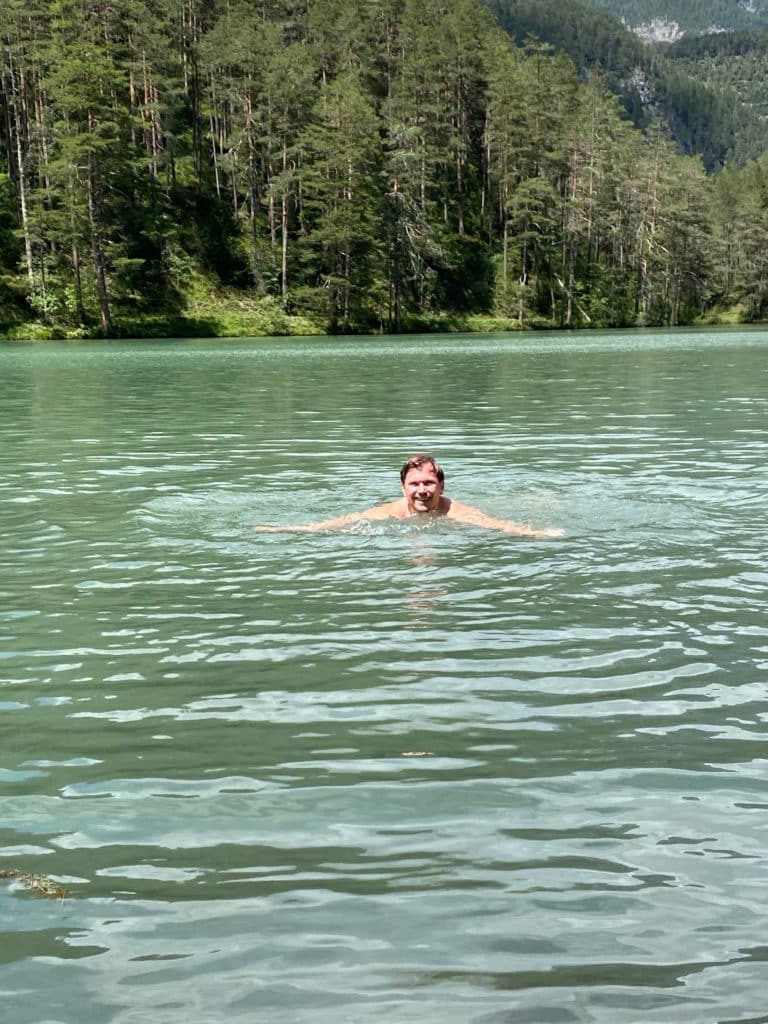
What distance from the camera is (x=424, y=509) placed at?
10.5 m

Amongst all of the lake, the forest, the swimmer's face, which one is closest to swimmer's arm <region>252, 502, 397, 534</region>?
the lake

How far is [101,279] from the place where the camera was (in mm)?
67562

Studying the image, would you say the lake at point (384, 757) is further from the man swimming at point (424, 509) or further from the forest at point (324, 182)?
the forest at point (324, 182)

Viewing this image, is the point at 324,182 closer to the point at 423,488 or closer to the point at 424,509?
the point at 424,509

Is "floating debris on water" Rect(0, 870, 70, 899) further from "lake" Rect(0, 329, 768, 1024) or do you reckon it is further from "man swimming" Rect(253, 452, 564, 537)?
"man swimming" Rect(253, 452, 564, 537)

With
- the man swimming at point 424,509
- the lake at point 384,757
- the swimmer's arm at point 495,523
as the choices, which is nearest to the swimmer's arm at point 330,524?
the man swimming at point 424,509

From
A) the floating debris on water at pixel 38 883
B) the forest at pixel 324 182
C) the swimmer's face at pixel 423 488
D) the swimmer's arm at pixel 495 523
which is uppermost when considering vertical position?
the forest at pixel 324 182

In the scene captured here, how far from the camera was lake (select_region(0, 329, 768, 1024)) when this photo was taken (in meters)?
3.49

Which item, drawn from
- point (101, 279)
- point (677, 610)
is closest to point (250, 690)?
point (677, 610)

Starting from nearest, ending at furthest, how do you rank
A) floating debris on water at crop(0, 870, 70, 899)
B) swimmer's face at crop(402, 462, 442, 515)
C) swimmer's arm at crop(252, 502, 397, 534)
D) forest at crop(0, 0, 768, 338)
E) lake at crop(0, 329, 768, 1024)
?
1. lake at crop(0, 329, 768, 1024)
2. floating debris on water at crop(0, 870, 70, 899)
3. swimmer's face at crop(402, 462, 442, 515)
4. swimmer's arm at crop(252, 502, 397, 534)
5. forest at crop(0, 0, 768, 338)

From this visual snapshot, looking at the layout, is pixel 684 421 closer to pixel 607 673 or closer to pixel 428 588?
pixel 428 588

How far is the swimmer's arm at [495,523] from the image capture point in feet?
33.8

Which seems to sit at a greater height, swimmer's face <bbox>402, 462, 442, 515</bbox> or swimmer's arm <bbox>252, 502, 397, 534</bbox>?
swimmer's face <bbox>402, 462, 442, 515</bbox>

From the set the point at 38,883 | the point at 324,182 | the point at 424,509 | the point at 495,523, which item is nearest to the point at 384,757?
the point at 38,883
